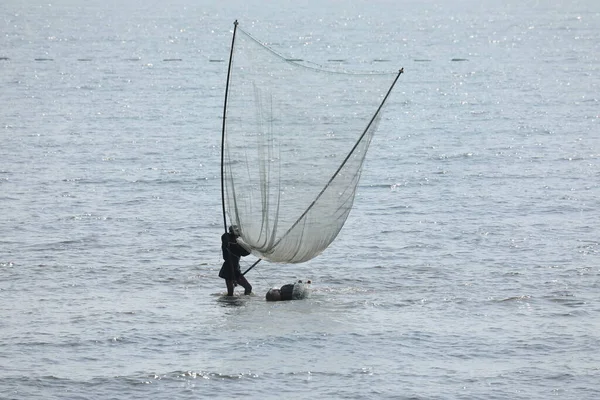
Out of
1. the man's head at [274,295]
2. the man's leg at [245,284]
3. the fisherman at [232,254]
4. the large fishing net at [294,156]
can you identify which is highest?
the large fishing net at [294,156]

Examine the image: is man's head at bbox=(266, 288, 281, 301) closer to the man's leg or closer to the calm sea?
the calm sea

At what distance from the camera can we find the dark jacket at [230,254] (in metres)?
28.6

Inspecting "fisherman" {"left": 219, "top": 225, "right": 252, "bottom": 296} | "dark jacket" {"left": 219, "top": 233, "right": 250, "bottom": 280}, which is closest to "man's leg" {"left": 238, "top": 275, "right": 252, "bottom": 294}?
"fisherman" {"left": 219, "top": 225, "right": 252, "bottom": 296}

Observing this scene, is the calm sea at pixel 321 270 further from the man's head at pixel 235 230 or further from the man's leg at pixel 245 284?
the man's head at pixel 235 230

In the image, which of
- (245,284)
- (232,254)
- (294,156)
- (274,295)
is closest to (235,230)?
(232,254)

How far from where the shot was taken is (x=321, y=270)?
3228 cm

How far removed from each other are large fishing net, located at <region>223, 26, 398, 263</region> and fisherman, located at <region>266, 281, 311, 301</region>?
75 cm

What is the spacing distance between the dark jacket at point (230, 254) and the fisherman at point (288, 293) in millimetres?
1019

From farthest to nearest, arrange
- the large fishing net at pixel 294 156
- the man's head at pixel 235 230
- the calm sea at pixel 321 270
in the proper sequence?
the man's head at pixel 235 230 < the large fishing net at pixel 294 156 < the calm sea at pixel 321 270

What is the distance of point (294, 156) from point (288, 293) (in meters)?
3.23

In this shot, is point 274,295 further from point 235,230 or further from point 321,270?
point 321,270

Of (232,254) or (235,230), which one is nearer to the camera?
(232,254)

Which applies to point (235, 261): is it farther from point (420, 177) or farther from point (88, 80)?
point (88, 80)

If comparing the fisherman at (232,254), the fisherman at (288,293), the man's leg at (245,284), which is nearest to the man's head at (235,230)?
the fisherman at (232,254)
